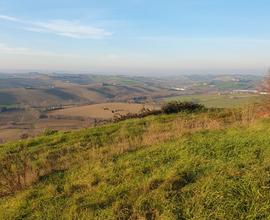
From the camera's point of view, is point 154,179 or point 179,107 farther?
point 179,107

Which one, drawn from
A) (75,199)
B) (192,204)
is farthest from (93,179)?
(192,204)

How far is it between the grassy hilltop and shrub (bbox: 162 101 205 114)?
8.17 meters

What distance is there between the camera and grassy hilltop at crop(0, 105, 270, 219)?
6.59 metres

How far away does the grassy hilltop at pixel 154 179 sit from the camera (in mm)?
6586

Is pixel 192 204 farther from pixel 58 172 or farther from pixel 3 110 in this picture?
pixel 3 110

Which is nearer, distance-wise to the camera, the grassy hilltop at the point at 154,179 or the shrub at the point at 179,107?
the grassy hilltop at the point at 154,179

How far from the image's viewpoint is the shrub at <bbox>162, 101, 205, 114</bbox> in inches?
798

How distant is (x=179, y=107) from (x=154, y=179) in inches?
510

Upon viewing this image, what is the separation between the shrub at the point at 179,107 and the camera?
2027 centimetres

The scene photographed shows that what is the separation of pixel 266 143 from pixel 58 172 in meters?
4.98

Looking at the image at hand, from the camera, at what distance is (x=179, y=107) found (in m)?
20.5

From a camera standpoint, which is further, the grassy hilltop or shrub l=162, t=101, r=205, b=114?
shrub l=162, t=101, r=205, b=114

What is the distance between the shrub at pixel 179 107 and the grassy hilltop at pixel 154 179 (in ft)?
26.8

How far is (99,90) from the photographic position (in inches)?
6796
